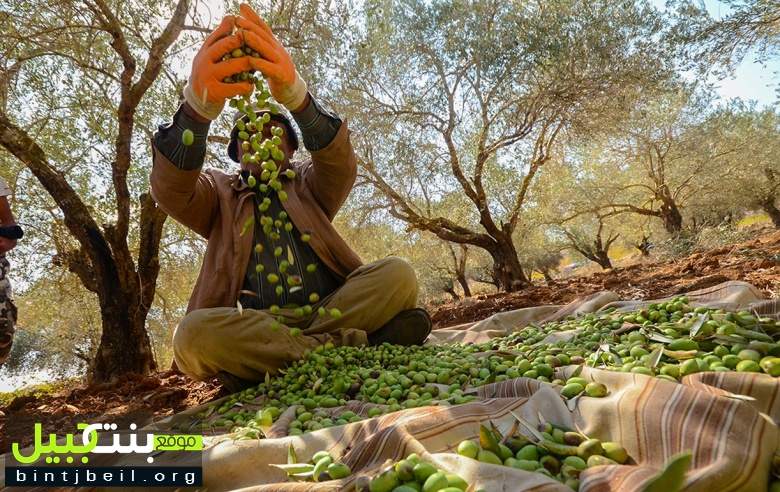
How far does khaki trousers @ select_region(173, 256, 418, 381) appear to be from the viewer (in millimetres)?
2834

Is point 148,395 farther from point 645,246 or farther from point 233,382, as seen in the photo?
point 645,246

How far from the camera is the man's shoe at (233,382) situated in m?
3.02

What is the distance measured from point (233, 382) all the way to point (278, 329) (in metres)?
0.51

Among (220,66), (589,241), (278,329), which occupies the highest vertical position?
(589,241)

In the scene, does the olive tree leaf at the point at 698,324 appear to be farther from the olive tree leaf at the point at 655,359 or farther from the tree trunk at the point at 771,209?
the tree trunk at the point at 771,209

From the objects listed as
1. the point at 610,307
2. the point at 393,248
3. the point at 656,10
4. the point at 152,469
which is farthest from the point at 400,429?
the point at 393,248

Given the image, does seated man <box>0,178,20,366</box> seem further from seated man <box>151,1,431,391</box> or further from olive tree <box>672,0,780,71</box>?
olive tree <box>672,0,780,71</box>

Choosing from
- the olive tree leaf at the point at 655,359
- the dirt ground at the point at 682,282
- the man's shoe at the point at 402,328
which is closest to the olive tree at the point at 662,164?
the dirt ground at the point at 682,282

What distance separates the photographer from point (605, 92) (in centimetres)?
777

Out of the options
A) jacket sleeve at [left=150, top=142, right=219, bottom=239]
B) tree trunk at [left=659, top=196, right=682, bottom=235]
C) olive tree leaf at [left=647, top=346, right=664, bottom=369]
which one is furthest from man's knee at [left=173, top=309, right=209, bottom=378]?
tree trunk at [left=659, top=196, right=682, bottom=235]

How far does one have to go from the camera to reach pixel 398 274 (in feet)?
11.2

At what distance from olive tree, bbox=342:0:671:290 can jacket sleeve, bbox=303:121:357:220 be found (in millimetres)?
4370

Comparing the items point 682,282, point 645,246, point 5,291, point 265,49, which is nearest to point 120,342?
point 5,291

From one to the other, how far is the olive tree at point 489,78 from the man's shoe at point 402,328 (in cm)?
502
